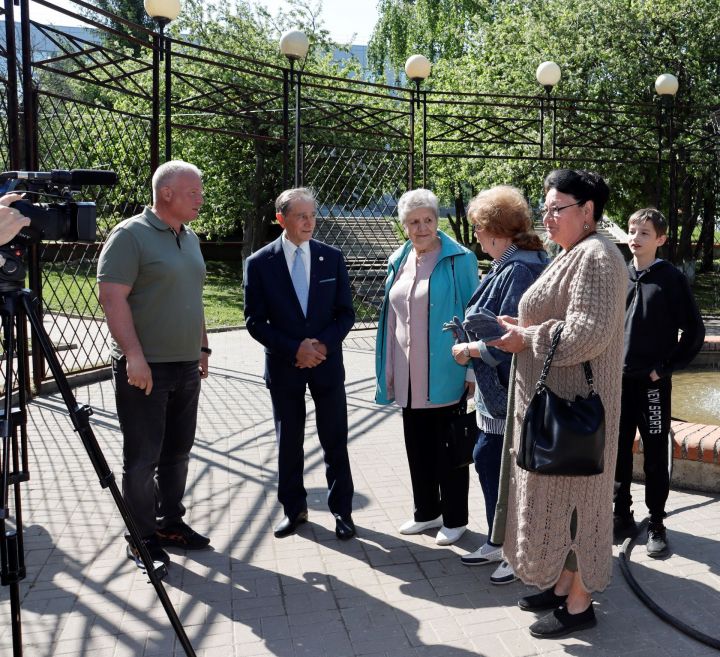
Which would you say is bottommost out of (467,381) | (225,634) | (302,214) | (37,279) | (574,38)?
(225,634)

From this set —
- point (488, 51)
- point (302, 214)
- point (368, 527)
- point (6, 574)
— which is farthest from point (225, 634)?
point (488, 51)

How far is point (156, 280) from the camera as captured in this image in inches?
135

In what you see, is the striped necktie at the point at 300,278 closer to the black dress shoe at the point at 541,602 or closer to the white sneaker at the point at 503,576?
the white sneaker at the point at 503,576

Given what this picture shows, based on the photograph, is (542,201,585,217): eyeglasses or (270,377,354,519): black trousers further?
(270,377,354,519): black trousers

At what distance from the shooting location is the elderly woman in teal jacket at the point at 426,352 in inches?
145

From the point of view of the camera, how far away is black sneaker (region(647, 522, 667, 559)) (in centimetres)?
359

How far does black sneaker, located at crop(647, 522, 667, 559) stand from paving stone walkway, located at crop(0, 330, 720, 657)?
5 centimetres

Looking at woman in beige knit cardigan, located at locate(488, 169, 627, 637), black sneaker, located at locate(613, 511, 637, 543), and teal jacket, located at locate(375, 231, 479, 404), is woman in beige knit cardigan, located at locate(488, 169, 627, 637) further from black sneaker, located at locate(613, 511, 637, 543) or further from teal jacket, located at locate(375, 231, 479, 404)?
black sneaker, located at locate(613, 511, 637, 543)

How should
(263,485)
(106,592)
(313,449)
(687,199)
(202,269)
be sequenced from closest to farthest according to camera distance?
(106,592), (202,269), (263,485), (313,449), (687,199)

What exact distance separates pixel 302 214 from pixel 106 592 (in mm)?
2001

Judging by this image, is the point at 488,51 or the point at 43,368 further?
the point at 488,51

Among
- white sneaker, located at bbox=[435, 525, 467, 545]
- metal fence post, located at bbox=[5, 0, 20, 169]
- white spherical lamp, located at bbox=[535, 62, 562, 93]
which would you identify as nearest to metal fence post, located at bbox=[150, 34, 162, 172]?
metal fence post, located at bbox=[5, 0, 20, 169]

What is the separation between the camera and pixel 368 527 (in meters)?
4.03

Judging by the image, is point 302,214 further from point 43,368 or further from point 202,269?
point 43,368
